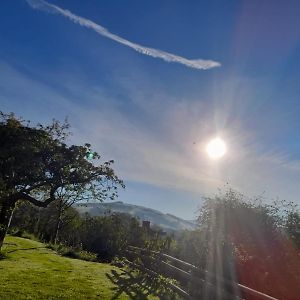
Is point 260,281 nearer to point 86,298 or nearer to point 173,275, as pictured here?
point 173,275

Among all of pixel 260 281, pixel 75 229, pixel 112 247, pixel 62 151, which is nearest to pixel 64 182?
pixel 62 151

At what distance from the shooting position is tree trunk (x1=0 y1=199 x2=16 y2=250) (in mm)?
23538

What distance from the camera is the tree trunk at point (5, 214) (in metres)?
23.5

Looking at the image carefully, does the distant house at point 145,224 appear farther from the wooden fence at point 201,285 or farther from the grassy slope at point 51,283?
the grassy slope at point 51,283

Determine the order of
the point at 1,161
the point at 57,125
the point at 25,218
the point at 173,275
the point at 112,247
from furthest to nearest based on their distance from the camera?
the point at 25,218 < the point at 112,247 < the point at 57,125 < the point at 1,161 < the point at 173,275

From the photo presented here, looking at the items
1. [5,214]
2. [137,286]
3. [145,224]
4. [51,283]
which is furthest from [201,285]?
[145,224]

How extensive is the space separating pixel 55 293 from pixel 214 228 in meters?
19.8

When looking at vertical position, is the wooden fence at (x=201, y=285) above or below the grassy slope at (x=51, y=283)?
above

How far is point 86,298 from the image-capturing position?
12766mm

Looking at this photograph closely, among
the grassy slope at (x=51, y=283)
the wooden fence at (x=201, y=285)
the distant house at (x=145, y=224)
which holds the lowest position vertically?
the grassy slope at (x=51, y=283)

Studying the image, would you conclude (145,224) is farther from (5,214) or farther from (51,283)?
(51,283)

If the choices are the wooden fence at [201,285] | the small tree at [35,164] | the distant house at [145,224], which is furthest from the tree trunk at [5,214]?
the distant house at [145,224]

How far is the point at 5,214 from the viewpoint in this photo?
26.0 m

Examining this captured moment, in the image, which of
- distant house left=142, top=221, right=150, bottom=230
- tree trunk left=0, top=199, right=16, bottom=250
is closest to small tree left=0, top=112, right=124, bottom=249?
tree trunk left=0, top=199, right=16, bottom=250
